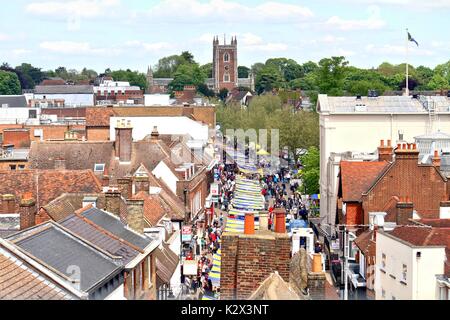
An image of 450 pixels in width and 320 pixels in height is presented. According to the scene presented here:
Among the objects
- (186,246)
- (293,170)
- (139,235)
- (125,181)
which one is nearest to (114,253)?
(139,235)

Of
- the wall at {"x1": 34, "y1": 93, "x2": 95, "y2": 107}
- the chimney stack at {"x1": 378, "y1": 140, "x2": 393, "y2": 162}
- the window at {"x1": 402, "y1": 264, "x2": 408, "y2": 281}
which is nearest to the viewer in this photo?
the window at {"x1": 402, "y1": 264, "x2": 408, "y2": 281}

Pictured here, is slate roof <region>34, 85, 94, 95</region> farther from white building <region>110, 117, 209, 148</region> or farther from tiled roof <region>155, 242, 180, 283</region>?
tiled roof <region>155, 242, 180, 283</region>

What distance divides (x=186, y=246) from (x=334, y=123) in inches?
880

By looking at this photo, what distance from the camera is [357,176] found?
43125mm

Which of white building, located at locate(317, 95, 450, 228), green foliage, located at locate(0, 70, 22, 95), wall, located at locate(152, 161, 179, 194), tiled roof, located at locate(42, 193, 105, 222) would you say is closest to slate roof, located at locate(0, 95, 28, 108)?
white building, located at locate(317, 95, 450, 228)

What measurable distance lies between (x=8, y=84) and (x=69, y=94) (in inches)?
1938

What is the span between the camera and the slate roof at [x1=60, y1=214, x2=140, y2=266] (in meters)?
22.8

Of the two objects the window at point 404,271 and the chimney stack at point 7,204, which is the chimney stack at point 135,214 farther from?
the window at point 404,271

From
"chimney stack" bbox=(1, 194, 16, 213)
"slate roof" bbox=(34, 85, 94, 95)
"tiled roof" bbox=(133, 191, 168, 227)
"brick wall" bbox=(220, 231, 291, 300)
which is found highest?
"slate roof" bbox=(34, 85, 94, 95)

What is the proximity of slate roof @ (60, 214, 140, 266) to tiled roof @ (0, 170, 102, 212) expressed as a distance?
11.9 metres

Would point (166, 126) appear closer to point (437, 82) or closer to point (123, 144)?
point (123, 144)

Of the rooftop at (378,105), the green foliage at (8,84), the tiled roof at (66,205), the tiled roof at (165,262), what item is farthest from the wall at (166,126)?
the green foliage at (8,84)

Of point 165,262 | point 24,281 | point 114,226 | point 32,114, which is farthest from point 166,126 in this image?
point 24,281

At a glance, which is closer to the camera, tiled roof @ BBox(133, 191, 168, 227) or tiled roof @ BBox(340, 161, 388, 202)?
tiled roof @ BBox(133, 191, 168, 227)
